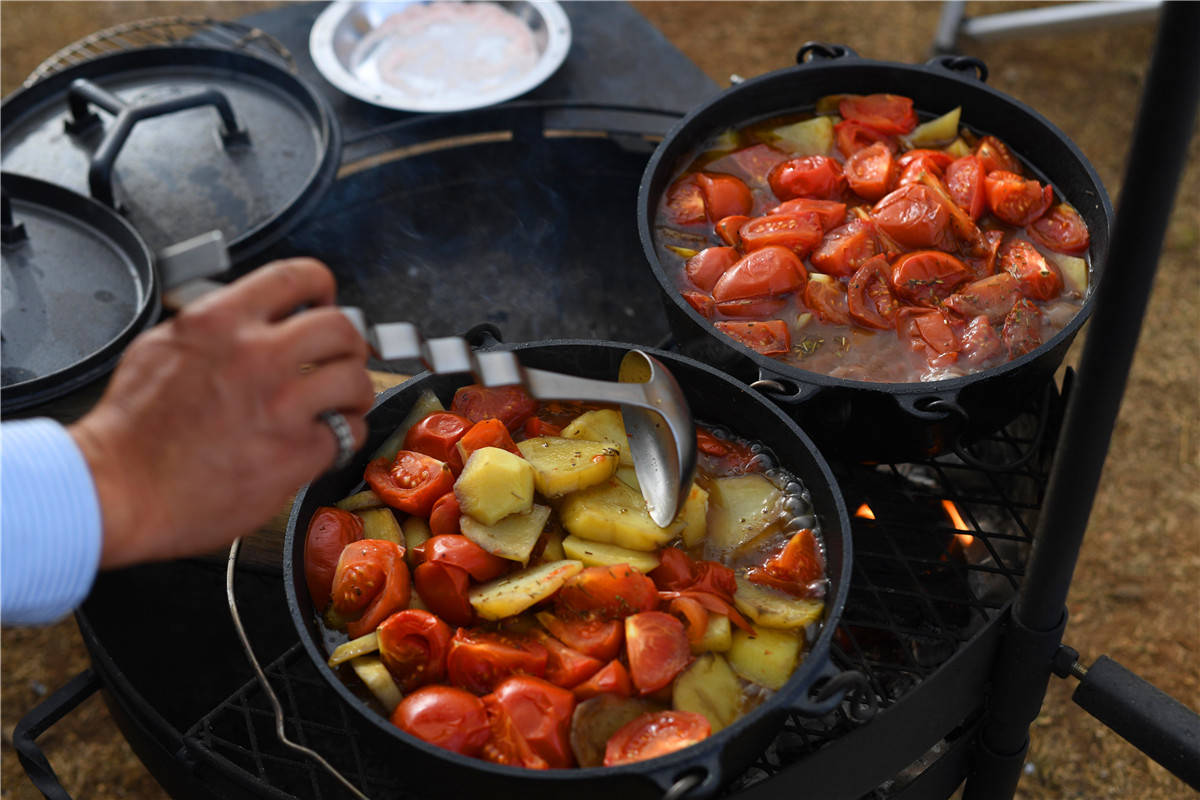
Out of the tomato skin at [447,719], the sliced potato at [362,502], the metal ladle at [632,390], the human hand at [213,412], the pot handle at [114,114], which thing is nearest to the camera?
the human hand at [213,412]

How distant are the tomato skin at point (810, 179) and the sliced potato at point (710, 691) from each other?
1.26 m

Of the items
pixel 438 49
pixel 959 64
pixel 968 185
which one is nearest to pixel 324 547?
pixel 968 185

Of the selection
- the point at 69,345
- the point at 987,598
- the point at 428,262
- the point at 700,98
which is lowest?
the point at 987,598

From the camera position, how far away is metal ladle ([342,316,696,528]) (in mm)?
1438

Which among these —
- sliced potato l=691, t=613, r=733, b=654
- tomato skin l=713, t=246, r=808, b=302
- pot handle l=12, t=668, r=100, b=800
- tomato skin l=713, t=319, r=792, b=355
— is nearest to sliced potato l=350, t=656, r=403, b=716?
sliced potato l=691, t=613, r=733, b=654

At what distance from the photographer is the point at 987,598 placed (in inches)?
109

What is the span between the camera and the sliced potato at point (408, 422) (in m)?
1.97

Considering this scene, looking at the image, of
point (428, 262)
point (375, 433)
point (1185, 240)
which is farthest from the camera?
point (1185, 240)

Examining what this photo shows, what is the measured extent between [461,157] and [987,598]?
2.05 meters

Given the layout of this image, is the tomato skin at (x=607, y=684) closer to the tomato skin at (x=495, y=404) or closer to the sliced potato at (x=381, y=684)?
the sliced potato at (x=381, y=684)

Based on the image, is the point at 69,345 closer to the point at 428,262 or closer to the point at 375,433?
the point at 375,433

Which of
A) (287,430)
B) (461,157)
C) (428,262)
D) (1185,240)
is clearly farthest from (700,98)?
(1185,240)

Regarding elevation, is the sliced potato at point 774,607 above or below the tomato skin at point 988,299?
below

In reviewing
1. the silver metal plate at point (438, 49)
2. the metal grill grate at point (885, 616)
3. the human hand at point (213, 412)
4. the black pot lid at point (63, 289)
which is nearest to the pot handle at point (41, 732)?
the metal grill grate at point (885, 616)
